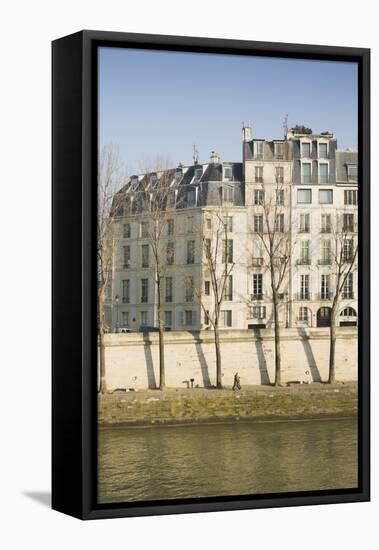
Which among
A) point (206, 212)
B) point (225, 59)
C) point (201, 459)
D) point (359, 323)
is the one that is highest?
point (225, 59)

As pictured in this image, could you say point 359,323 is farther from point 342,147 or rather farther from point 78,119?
point 78,119

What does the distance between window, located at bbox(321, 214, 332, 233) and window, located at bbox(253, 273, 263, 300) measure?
56 centimetres

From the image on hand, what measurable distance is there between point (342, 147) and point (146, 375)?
6.91 ft

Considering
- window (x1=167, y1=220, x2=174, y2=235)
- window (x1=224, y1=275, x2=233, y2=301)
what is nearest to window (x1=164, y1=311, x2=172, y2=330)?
window (x1=224, y1=275, x2=233, y2=301)

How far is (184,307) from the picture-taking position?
1120cm

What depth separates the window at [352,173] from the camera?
11.6 m

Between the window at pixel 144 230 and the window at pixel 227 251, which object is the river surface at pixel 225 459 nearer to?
the window at pixel 227 251

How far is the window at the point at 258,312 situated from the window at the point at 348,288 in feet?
1.94

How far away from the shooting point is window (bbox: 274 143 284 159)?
11.4 m

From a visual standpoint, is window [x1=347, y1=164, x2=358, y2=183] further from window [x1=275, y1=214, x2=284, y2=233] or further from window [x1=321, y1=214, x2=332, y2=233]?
window [x1=275, y1=214, x2=284, y2=233]

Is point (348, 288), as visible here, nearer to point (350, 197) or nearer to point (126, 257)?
point (350, 197)

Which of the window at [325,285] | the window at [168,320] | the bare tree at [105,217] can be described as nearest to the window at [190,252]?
the window at [168,320]

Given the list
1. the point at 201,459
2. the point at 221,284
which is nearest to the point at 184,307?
the point at 221,284

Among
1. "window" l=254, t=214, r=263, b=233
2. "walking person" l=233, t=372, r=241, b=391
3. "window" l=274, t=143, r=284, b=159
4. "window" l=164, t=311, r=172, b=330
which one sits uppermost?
"window" l=274, t=143, r=284, b=159
